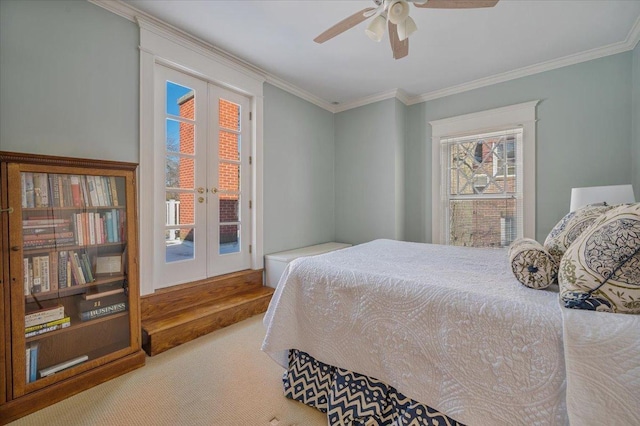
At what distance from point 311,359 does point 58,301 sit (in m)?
1.60

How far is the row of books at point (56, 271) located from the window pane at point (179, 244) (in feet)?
2.47

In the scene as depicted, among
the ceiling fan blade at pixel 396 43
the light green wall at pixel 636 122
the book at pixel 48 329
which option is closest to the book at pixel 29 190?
the book at pixel 48 329

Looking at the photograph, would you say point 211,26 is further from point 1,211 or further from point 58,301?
point 58,301

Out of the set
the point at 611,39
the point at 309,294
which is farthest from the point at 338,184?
the point at 611,39

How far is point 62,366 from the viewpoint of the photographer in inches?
65.2

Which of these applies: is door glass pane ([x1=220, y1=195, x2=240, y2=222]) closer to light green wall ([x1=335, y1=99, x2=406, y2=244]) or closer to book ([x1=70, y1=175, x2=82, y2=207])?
book ([x1=70, y1=175, x2=82, y2=207])

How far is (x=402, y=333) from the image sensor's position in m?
1.22

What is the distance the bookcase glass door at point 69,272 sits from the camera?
5.06 feet

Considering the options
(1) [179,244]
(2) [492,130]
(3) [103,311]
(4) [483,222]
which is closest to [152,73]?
(1) [179,244]

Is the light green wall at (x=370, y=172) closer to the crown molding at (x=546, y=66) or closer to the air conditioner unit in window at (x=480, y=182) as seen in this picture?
the crown molding at (x=546, y=66)

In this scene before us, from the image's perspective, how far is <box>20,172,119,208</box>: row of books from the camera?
1.56 m

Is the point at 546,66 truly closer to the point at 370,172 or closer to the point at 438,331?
the point at 370,172

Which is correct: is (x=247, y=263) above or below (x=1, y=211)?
below

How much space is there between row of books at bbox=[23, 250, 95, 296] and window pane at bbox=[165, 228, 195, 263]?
0.75m
